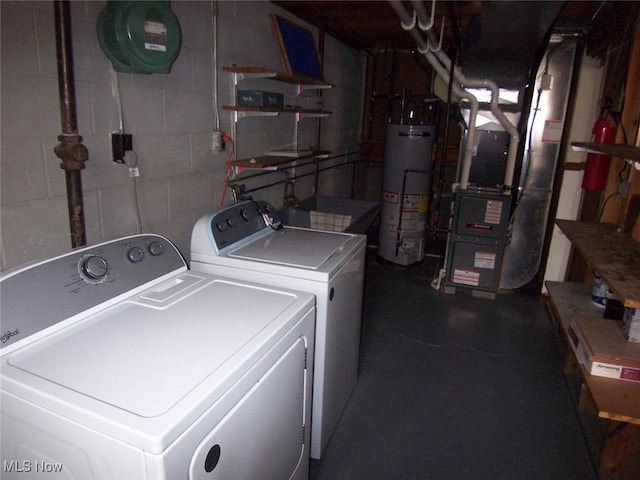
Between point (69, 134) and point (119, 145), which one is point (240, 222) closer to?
point (119, 145)

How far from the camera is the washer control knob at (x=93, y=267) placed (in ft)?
4.01

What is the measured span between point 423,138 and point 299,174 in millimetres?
1333

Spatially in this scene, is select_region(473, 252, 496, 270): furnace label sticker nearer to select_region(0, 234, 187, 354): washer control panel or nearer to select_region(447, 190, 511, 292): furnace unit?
select_region(447, 190, 511, 292): furnace unit

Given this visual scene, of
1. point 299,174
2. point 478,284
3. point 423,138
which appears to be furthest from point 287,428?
point 423,138

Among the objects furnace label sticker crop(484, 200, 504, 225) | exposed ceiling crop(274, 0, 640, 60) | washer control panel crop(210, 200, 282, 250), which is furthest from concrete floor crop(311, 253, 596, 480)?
exposed ceiling crop(274, 0, 640, 60)

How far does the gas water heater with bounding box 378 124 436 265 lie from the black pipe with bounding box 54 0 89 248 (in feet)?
9.98

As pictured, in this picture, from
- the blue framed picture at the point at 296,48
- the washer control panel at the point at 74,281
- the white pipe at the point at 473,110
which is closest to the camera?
the washer control panel at the point at 74,281

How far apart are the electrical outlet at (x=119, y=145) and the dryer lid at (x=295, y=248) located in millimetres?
555

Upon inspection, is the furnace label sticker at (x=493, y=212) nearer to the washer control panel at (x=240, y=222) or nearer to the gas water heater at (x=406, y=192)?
the gas water heater at (x=406, y=192)

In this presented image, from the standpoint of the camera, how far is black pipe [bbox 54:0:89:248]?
4.25ft

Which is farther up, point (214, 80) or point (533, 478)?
point (214, 80)

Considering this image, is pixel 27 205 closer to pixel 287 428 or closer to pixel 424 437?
pixel 287 428

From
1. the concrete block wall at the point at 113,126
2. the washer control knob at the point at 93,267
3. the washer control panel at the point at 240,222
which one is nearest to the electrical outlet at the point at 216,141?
the concrete block wall at the point at 113,126

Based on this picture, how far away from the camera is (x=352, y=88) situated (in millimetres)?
4656
